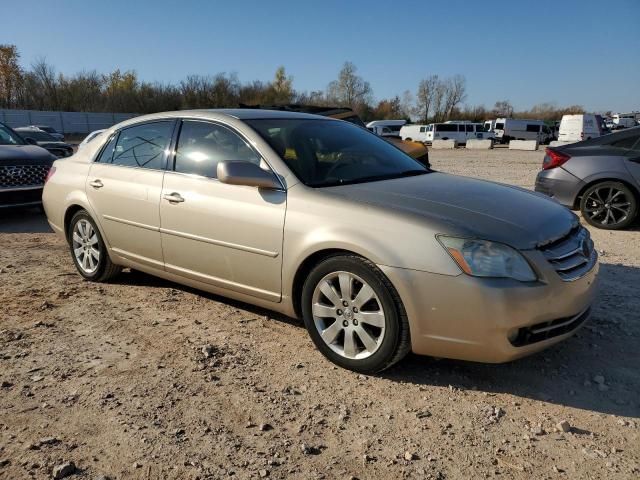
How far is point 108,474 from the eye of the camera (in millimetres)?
2354

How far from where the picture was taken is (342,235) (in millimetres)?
3150

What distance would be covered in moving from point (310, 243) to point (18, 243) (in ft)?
17.5

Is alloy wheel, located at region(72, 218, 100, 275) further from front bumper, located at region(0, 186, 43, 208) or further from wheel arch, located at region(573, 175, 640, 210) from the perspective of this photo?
wheel arch, located at region(573, 175, 640, 210)

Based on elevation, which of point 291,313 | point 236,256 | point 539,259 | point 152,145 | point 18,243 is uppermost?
point 152,145

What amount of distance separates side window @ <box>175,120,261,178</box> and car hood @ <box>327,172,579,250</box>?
851 mm

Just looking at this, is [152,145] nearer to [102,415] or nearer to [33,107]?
[102,415]

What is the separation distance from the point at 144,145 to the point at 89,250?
1.27m

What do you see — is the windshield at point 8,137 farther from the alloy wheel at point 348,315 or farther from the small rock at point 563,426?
the small rock at point 563,426

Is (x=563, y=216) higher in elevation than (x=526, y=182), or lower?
higher

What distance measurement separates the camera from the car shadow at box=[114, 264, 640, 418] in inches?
117

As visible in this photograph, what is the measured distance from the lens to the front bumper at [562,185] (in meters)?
7.46

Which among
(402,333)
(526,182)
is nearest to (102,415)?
(402,333)

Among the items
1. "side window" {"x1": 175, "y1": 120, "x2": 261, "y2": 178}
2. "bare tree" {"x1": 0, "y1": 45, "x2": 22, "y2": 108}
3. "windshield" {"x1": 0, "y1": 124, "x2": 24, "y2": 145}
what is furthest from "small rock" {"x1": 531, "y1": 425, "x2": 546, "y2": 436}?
"bare tree" {"x1": 0, "y1": 45, "x2": 22, "y2": 108}

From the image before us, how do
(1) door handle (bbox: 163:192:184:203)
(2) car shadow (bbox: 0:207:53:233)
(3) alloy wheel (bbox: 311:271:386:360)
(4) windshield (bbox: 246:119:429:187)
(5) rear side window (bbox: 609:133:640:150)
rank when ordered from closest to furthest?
1. (3) alloy wheel (bbox: 311:271:386:360)
2. (4) windshield (bbox: 246:119:429:187)
3. (1) door handle (bbox: 163:192:184:203)
4. (5) rear side window (bbox: 609:133:640:150)
5. (2) car shadow (bbox: 0:207:53:233)
